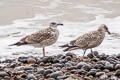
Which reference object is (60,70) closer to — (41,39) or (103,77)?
(103,77)

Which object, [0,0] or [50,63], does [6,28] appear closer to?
[0,0]

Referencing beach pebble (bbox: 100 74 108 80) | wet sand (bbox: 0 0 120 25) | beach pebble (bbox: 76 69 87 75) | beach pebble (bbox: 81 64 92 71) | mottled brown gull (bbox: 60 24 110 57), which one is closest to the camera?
beach pebble (bbox: 100 74 108 80)

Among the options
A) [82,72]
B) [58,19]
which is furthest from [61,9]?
[82,72]

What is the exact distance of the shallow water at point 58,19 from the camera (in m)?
13.4

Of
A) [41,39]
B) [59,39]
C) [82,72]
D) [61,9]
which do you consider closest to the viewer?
[82,72]

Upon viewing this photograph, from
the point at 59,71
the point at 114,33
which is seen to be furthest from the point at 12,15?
the point at 59,71

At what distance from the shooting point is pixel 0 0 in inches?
852

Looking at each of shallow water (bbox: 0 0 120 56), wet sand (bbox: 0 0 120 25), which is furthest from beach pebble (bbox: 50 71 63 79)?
wet sand (bbox: 0 0 120 25)

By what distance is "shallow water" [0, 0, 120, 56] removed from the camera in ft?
44.1

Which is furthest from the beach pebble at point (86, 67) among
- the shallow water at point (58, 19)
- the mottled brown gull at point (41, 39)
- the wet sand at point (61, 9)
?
the wet sand at point (61, 9)

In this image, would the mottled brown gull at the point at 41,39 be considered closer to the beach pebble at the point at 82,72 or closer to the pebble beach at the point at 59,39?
the pebble beach at the point at 59,39

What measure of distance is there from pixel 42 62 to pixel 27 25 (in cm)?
800

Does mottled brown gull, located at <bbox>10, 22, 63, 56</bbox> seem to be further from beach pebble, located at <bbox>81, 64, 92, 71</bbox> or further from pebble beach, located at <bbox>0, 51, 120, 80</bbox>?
beach pebble, located at <bbox>81, 64, 92, 71</bbox>

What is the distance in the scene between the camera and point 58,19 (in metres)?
18.0
